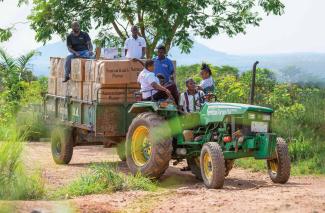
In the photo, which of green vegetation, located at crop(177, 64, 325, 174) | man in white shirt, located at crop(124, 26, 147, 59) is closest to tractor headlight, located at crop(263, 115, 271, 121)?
green vegetation, located at crop(177, 64, 325, 174)

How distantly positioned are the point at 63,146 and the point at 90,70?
1998mm

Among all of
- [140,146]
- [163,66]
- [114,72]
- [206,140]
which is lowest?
[140,146]

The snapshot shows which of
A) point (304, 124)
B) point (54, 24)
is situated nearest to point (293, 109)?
point (304, 124)

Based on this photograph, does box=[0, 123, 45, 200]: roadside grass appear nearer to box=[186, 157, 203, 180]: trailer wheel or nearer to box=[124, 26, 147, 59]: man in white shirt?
box=[186, 157, 203, 180]: trailer wheel

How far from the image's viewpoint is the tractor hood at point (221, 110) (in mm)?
11180

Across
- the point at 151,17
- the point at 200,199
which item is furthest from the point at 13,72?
the point at 200,199

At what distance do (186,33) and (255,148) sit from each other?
31.5 ft

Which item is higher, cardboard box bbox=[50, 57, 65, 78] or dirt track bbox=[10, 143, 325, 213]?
cardboard box bbox=[50, 57, 65, 78]

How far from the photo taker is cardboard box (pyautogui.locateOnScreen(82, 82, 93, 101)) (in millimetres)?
13406

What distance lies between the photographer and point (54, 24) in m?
20.6

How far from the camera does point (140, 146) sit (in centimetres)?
1241

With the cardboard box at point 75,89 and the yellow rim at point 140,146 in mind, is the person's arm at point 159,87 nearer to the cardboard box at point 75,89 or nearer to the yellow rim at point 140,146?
the yellow rim at point 140,146

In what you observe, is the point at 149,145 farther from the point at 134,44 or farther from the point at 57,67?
the point at 57,67

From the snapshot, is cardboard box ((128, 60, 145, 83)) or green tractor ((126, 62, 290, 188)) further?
cardboard box ((128, 60, 145, 83))
